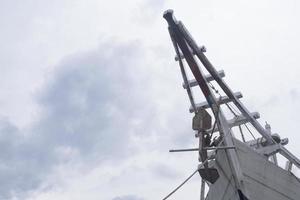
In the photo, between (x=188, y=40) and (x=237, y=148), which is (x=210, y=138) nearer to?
(x=237, y=148)

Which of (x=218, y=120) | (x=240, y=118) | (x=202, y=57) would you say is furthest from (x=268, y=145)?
(x=202, y=57)

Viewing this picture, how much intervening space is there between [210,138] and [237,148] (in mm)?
763

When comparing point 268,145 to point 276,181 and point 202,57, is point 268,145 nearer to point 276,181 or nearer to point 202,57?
point 276,181

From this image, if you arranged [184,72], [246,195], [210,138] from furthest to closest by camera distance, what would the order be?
[184,72], [210,138], [246,195]

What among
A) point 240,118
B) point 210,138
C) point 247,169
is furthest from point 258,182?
point 240,118

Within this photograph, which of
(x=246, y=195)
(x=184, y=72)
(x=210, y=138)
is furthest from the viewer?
(x=184, y=72)

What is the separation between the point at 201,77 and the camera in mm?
14703

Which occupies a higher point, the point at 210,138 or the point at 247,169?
the point at 210,138

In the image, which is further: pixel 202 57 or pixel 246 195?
pixel 202 57

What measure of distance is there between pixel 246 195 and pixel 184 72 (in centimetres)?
410

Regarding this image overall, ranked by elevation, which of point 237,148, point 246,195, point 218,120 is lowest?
point 246,195

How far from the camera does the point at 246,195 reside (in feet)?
42.8

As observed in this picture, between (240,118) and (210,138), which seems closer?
(210,138)

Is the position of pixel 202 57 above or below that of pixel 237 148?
above
